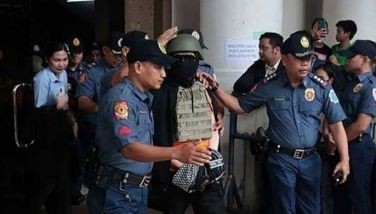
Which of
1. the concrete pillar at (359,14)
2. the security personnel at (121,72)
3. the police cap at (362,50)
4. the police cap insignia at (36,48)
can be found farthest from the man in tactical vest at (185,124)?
the concrete pillar at (359,14)

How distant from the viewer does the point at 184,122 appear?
354 cm

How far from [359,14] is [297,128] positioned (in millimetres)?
3665

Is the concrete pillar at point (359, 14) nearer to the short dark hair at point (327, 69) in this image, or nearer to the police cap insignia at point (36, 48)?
the short dark hair at point (327, 69)

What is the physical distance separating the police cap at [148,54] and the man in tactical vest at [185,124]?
524 mm

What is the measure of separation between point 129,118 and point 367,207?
7.76 ft

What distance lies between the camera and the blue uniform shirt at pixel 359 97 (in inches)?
168

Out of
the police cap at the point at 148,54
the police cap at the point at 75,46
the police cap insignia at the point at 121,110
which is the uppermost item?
the police cap at the point at 75,46

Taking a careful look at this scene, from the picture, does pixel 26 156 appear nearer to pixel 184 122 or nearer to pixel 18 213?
pixel 18 213

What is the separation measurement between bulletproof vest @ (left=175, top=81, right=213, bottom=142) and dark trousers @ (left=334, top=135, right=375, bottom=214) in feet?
4.59

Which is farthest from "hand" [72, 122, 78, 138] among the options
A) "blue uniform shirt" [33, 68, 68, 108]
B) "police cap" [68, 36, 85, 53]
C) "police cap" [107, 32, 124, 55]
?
"police cap" [68, 36, 85, 53]

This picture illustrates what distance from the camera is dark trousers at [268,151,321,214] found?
3.99m

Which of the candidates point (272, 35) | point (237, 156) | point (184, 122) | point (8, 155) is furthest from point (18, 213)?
point (272, 35)

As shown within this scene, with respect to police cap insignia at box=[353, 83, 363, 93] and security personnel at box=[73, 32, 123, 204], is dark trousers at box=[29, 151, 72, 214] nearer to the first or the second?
security personnel at box=[73, 32, 123, 204]

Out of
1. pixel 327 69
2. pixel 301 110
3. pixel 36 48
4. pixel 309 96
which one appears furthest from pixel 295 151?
pixel 36 48
